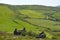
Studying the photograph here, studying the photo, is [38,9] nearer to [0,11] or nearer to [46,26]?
[46,26]

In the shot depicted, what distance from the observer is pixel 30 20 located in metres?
5.22

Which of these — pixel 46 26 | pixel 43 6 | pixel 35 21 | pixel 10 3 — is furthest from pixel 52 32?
pixel 10 3

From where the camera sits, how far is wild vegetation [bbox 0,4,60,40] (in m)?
4.85

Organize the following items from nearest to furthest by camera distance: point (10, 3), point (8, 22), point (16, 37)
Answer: point (16, 37)
point (8, 22)
point (10, 3)

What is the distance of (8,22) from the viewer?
5.04 meters

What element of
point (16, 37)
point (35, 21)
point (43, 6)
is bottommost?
point (16, 37)

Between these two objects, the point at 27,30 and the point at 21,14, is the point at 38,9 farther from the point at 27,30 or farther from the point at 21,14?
the point at 27,30

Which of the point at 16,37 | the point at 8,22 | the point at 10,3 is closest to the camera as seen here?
the point at 16,37

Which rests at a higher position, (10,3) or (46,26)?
(10,3)

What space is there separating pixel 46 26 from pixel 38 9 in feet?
2.34

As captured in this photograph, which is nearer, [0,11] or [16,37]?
[16,37]

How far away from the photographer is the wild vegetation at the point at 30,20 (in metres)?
4.85

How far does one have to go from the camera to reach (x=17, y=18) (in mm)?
5234

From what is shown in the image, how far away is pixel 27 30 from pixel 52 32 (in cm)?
69
